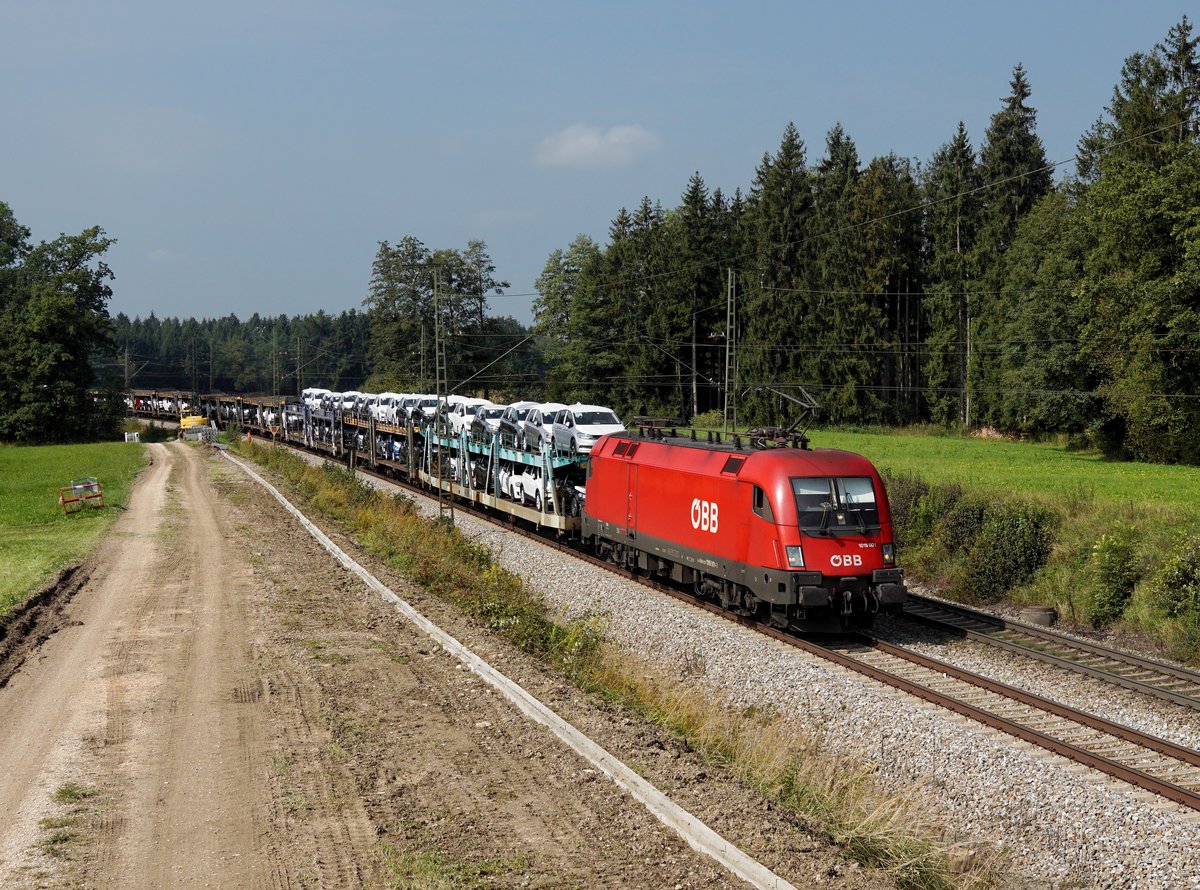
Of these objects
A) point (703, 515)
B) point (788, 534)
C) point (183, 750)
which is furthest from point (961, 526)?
point (183, 750)

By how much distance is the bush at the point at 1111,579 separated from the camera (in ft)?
62.8

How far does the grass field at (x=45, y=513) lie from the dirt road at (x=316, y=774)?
644cm

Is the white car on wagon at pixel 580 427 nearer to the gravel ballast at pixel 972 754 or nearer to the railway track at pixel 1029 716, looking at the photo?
the gravel ballast at pixel 972 754

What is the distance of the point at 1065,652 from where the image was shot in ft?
56.9

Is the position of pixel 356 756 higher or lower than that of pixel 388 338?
lower

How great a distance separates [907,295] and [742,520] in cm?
6036

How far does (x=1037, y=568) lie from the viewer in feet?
72.2

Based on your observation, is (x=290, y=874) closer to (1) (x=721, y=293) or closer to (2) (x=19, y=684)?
(2) (x=19, y=684)

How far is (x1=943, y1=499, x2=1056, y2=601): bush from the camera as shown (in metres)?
22.0

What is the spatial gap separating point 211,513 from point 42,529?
4861 millimetres

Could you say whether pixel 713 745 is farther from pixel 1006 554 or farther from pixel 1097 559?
pixel 1006 554

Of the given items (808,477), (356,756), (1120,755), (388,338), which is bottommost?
(1120,755)

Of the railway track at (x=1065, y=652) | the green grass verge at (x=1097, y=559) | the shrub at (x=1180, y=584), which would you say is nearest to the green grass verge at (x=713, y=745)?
the railway track at (x=1065, y=652)

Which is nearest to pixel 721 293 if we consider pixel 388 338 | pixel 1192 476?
pixel 388 338
